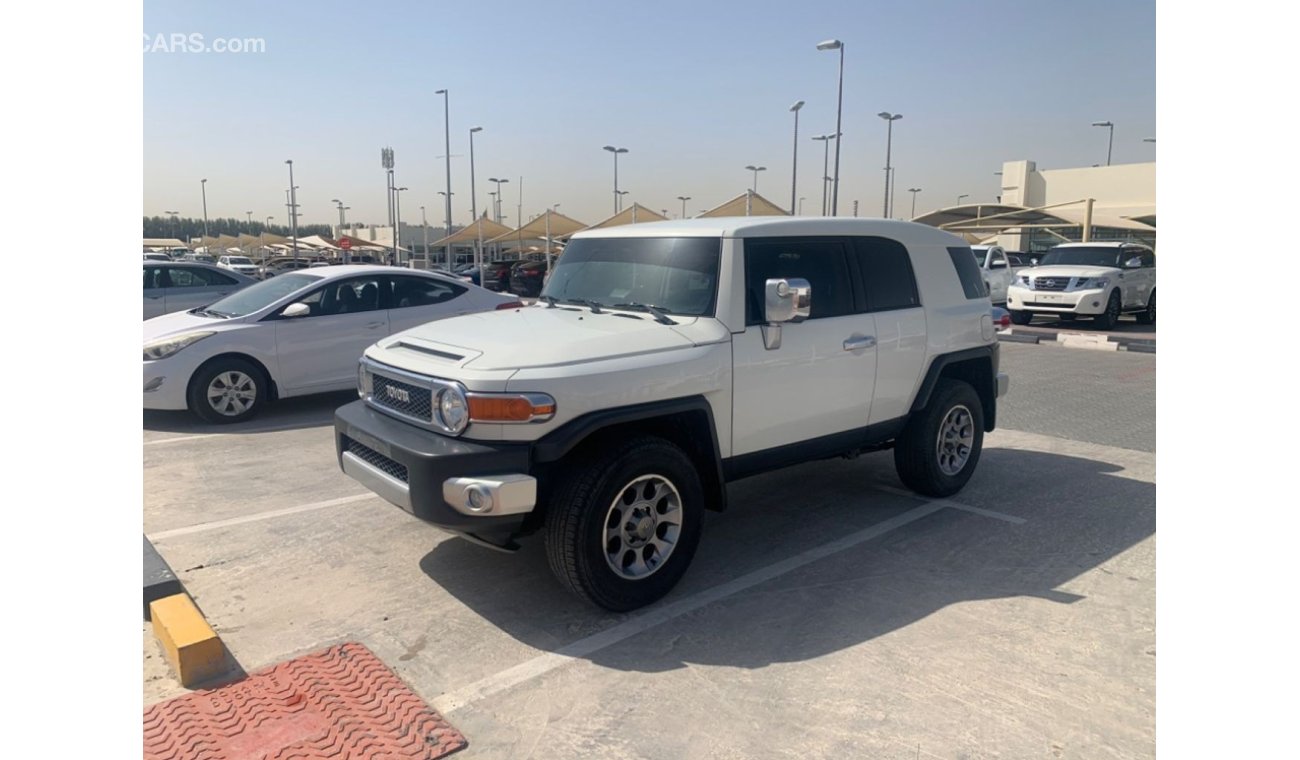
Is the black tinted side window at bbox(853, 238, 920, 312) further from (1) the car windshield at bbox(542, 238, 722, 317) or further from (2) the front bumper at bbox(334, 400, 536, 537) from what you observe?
(2) the front bumper at bbox(334, 400, 536, 537)

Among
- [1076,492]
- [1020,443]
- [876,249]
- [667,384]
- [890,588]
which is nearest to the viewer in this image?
[667,384]

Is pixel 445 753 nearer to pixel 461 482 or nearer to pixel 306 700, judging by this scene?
pixel 306 700

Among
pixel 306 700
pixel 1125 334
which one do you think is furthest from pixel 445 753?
pixel 1125 334

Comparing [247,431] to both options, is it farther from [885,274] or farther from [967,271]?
[967,271]

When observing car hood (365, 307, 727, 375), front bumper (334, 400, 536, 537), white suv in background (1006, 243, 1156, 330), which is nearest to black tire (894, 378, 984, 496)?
car hood (365, 307, 727, 375)

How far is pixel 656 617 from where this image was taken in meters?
4.26

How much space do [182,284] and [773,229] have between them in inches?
455

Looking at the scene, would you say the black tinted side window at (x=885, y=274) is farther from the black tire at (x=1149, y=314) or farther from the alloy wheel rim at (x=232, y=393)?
the black tire at (x=1149, y=314)

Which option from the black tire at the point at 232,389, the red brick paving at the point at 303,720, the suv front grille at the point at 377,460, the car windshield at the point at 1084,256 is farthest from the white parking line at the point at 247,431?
the car windshield at the point at 1084,256

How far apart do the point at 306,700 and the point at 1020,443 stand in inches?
254

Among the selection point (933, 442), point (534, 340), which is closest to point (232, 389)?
point (534, 340)

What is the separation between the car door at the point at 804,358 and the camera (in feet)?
15.4

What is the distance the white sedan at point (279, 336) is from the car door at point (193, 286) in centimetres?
444

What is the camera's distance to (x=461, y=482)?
383cm
